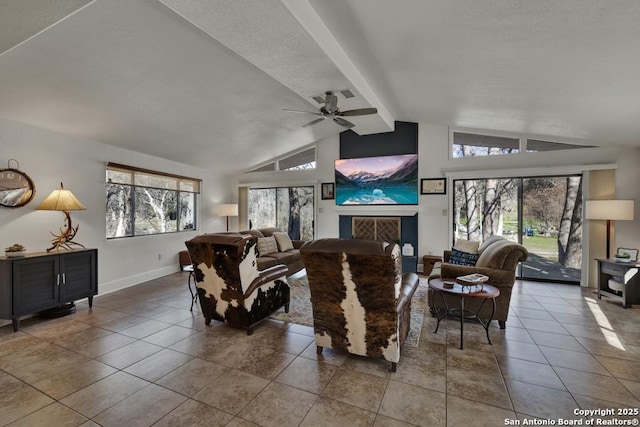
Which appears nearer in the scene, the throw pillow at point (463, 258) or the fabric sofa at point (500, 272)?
the fabric sofa at point (500, 272)

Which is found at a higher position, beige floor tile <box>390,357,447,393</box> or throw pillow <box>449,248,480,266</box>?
throw pillow <box>449,248,480,266</box>

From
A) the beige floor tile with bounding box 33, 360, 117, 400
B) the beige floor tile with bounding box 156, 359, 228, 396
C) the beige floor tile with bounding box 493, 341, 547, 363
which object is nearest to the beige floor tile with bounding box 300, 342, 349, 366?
the beige floor tile with bounding box 156, 359, 228, 396

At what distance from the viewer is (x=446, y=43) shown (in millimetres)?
2680

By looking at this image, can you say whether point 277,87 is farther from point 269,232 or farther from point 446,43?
point 269,232

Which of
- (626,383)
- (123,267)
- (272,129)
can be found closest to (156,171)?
(123,267)

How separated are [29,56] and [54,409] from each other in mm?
3059

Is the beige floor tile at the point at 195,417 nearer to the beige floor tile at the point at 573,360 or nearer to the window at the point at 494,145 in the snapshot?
the beige floor tile at the point at 573,360

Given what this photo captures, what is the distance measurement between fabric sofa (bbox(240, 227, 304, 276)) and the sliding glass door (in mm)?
3672

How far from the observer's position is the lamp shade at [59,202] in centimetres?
366

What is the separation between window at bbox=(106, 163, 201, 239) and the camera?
507cm

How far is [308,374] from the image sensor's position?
240 cm

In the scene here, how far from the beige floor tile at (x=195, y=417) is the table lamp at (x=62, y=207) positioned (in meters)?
3.25

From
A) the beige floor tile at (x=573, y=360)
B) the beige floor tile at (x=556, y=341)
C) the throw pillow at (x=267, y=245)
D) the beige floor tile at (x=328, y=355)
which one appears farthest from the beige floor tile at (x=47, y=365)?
the beige floor tile at (x=556, y=341)

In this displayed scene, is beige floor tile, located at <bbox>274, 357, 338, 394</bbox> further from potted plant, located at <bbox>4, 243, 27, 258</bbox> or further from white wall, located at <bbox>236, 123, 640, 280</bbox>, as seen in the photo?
white wall, located at <bbox>236, 123, 640, 280</bbox>
